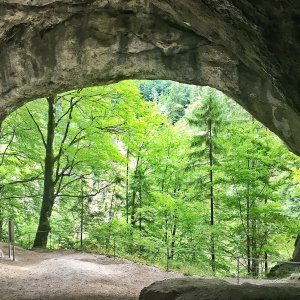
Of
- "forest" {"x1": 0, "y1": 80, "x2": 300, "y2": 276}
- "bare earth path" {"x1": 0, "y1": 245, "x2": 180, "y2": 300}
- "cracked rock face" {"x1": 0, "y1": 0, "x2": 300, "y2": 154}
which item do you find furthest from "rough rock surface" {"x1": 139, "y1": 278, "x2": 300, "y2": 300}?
"forest" {"x1": 0, "y1": 80, "x2": 300, "y2": 276}

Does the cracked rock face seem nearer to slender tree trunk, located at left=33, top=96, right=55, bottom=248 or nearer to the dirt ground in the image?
the dirt ground

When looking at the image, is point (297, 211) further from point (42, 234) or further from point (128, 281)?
point (42, 234)

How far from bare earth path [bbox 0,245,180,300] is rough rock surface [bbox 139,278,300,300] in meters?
2.32

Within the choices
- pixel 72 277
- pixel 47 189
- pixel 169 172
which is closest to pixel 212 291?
pixel 72 277

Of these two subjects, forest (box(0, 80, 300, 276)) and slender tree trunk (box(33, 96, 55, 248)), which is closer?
forest (box(0, 80, 300, 276))

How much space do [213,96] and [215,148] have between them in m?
2.59

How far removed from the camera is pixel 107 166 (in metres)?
18.2

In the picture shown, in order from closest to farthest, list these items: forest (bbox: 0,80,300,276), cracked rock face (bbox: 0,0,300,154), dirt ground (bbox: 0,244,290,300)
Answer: cracked rock face (bbox: 0,0,300,154), dirt ground (bbox: 0,244,290,300), forest (bbox: 0,80,300,276)

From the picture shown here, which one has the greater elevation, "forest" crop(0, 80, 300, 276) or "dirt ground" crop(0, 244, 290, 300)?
"forest" crop(0, 80, 300, 276)

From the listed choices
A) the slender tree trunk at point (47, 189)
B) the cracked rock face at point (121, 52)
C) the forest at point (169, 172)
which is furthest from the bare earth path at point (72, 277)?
the cracked rock face at point (121, 52)

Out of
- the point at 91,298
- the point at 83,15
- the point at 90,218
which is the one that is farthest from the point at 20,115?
the point at 91,298

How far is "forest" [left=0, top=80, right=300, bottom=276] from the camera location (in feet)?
53.8

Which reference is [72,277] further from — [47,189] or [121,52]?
[47,189]

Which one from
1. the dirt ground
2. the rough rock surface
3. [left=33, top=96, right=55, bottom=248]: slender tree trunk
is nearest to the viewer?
the rough rock surface
